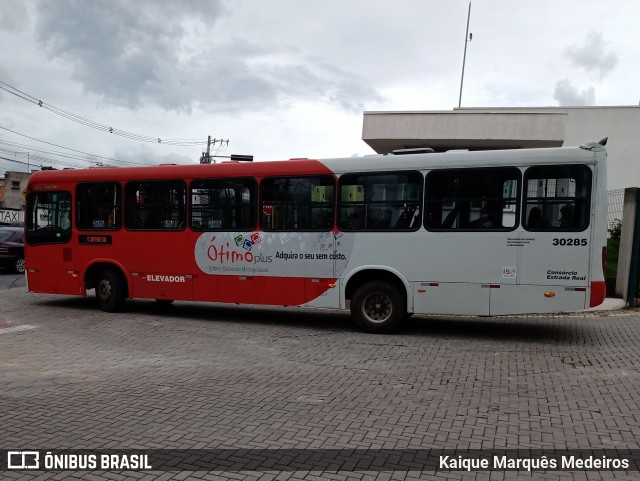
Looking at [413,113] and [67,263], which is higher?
[413,113]

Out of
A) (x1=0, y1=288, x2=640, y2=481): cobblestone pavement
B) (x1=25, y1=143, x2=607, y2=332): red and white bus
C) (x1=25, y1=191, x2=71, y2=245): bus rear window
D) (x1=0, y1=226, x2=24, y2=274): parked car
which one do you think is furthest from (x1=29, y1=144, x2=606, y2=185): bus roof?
(x1=0, y1=226, x2=24, y2=274): parked car

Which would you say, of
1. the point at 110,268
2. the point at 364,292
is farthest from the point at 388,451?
the point at 110,268

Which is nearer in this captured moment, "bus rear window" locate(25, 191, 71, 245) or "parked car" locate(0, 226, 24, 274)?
"bus rear window" locate(25, 191, 71, 245)

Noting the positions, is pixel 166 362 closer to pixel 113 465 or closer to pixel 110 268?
pixel 113 465

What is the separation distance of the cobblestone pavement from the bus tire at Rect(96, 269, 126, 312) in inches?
39.3

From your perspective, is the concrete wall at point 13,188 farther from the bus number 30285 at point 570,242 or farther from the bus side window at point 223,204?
the bus number 30285 at point 570,242

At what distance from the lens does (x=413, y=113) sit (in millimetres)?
25547

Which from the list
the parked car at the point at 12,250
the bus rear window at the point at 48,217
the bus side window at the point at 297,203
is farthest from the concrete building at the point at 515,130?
the bus side window at the point at 297,203

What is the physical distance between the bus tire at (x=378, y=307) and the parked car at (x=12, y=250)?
1463cm

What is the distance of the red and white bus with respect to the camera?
8.61m

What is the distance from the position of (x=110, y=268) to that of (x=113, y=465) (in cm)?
829

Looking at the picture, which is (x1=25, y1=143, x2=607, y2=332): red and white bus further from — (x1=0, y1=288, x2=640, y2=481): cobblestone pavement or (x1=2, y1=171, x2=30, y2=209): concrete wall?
Answer: (x1=2, y1=171, x2=30, y2=209): concrete wall

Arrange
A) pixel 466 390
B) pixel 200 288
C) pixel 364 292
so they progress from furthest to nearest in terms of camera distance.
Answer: pixel 200 288 < pixel 364 292 < pixel 466 390

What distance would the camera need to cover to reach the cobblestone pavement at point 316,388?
4648mm
